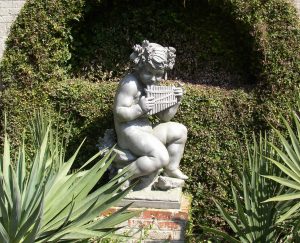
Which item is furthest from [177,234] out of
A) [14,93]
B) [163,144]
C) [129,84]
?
[14,93]

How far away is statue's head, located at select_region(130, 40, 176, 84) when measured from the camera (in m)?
4.95

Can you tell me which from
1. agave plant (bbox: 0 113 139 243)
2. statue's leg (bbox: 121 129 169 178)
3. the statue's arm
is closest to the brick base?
statue's leg (bbox: 121 129 169 178)

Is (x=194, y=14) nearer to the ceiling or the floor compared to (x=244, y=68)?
A: nearer to the ceiling

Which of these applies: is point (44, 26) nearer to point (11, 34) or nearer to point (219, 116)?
point (11, 34)

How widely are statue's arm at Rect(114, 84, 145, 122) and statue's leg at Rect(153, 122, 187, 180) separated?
1.16ft

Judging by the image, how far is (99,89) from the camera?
6.19 metres

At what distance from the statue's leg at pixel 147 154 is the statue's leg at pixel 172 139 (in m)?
0.17

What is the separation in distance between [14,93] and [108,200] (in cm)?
301

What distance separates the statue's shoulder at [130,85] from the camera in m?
5.05

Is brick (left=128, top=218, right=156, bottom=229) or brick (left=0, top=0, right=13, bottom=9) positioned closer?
brick (left=128, top=218, right=156, bottom=229)

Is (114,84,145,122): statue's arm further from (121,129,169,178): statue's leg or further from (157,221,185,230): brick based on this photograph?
(157,221,185,230): brick

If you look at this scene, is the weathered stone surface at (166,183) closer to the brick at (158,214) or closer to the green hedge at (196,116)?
the brick at (158,214)

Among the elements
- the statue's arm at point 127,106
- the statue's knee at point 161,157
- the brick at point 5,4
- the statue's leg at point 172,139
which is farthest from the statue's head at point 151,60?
the brick at point 5,4

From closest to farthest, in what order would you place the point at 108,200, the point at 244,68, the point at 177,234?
the point at 108,200
the point at 177,234
the point at 244,68
